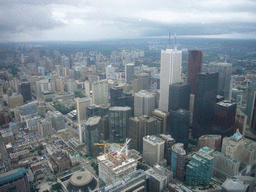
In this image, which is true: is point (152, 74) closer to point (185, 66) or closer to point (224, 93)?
point (185, 66)

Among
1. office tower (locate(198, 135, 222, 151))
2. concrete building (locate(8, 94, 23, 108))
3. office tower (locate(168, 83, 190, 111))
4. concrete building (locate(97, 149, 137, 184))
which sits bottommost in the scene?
office tower (locate(198, 135, 222, 151))

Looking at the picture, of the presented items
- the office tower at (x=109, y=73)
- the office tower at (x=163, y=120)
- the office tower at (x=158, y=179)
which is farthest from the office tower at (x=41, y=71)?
the office tower at (x=158, y=179)

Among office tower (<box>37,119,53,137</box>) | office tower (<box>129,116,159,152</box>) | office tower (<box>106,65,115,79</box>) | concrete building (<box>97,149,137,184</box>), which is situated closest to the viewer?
concrete building (<box>97,149,137,184</box>)

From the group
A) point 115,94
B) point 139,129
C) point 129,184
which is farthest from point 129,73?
point 129,184

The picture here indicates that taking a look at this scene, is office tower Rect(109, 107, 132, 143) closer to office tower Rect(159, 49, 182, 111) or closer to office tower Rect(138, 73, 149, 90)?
office tower Rect(159, 49, 182, 111)

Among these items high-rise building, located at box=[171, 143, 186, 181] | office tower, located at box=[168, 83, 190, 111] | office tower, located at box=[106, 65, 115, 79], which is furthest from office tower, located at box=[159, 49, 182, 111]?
office tower, located at box=[106, 65, 115, 79]

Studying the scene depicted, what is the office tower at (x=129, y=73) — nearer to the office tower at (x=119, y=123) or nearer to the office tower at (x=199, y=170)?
the office tower at (x=119, y=123)

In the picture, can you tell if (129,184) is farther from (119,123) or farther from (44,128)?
(44,128)
